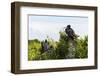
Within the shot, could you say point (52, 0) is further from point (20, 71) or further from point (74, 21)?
point (20, 71)

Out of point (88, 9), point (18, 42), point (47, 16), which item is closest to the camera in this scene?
point (18, 42)

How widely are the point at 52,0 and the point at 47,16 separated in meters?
0.12

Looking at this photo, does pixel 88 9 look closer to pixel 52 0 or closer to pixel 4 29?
pixel 52 0

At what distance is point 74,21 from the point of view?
166 centimetres

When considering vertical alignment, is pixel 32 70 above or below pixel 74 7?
below

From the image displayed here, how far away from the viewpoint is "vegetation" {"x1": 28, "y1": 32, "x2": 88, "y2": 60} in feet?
5.06

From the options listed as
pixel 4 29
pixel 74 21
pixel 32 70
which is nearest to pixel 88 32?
pixel 74 21

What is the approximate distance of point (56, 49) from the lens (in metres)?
1.61

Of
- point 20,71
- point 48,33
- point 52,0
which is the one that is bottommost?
point 20,71

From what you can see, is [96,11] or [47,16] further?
[96,11]

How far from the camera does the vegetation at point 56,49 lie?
1.54m

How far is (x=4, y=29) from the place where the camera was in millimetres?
1482

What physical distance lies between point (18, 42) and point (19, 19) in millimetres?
138

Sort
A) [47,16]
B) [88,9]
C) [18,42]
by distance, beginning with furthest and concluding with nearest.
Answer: [88,9] → [47,16] → [18,42]
